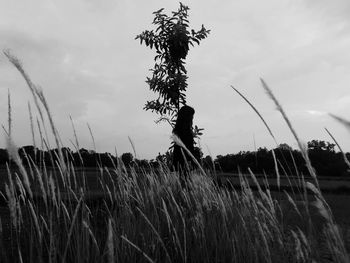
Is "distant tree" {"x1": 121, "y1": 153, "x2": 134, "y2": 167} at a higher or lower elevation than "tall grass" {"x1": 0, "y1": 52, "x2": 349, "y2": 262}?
higher

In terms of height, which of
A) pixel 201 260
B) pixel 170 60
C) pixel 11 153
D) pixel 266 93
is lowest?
pixel 201 260

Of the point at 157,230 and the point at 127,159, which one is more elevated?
the point at 127,159

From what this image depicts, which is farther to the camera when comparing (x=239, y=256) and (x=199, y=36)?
(x=199, y=36)

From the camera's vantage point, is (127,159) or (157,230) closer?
(157,230)

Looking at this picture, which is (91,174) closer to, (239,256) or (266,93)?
(239,256)

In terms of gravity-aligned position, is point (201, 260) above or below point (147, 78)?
below

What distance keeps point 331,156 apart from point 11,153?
17571mm

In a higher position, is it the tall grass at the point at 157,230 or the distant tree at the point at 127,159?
the distant tree at the point at 127,159

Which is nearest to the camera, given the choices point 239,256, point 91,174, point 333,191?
point 239,256

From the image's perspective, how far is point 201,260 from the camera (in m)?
3.23

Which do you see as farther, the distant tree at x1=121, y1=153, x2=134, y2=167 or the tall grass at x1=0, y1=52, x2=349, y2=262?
the distant tree at x1=121, y1=153, x2=134, y2=167

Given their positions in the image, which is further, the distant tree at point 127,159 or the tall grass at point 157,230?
the distant tree at point 127,159

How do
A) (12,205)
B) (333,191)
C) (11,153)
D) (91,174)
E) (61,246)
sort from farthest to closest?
(91,174) < (333,191) < (61,246) < (12,205) < (11,153)

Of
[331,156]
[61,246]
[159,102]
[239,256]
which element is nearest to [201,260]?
[239,256]
